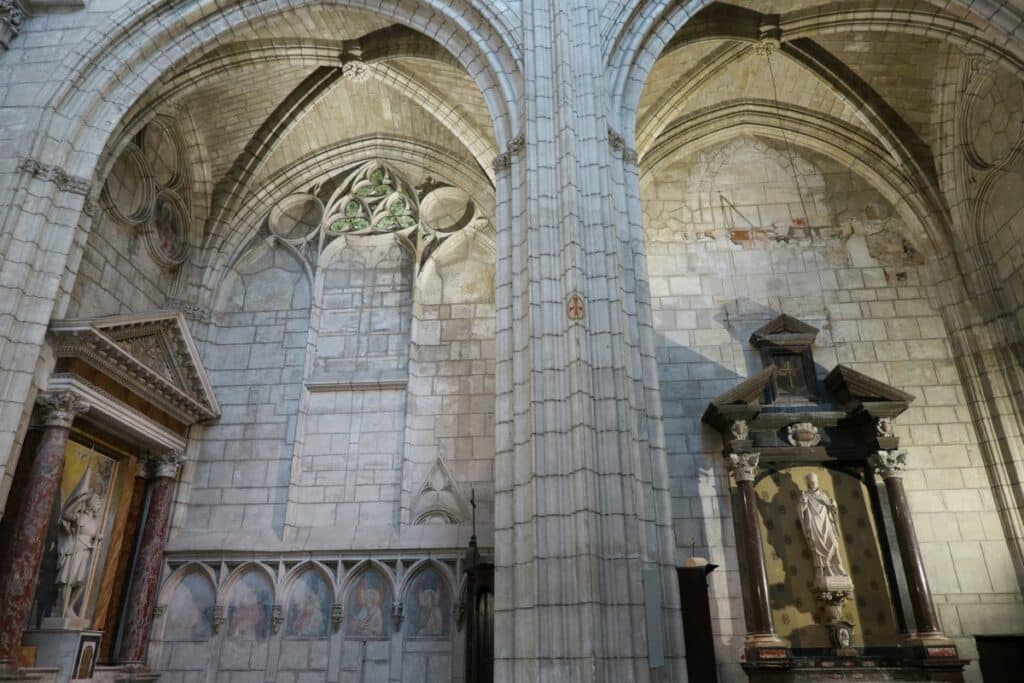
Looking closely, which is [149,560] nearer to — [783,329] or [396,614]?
[396,614]

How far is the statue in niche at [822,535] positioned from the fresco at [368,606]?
5005 mm

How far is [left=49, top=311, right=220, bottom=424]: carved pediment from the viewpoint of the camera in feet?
23.5

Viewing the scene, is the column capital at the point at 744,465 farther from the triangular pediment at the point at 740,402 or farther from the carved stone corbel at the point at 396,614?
the carved stone corbel at the point at 396,614

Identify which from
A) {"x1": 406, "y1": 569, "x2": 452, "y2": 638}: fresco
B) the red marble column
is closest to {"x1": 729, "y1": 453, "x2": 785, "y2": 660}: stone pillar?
{"x1": 406, "y1": 569, "x2": 452, "y2": 638}: fresco

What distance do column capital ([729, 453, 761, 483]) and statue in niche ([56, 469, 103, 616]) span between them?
7.32 meters

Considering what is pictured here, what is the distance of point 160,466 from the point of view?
8906 mm

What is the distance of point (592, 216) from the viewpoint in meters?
Answer: 6.34

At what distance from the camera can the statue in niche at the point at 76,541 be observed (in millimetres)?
7531

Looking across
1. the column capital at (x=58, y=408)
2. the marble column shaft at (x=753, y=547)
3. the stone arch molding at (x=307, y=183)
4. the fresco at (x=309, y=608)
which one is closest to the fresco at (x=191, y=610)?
the fresco at (x=309, y=608)

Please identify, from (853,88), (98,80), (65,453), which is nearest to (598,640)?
(65,453)

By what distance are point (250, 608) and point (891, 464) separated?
784 centimetres

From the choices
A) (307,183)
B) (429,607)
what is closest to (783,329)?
(429,607)

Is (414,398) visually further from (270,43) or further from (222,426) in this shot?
(270,43)

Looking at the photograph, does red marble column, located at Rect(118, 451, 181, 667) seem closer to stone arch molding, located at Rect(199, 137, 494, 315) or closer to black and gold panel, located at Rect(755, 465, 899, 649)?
stone arch molding, located at Rect(199, 137, 494, 315)
